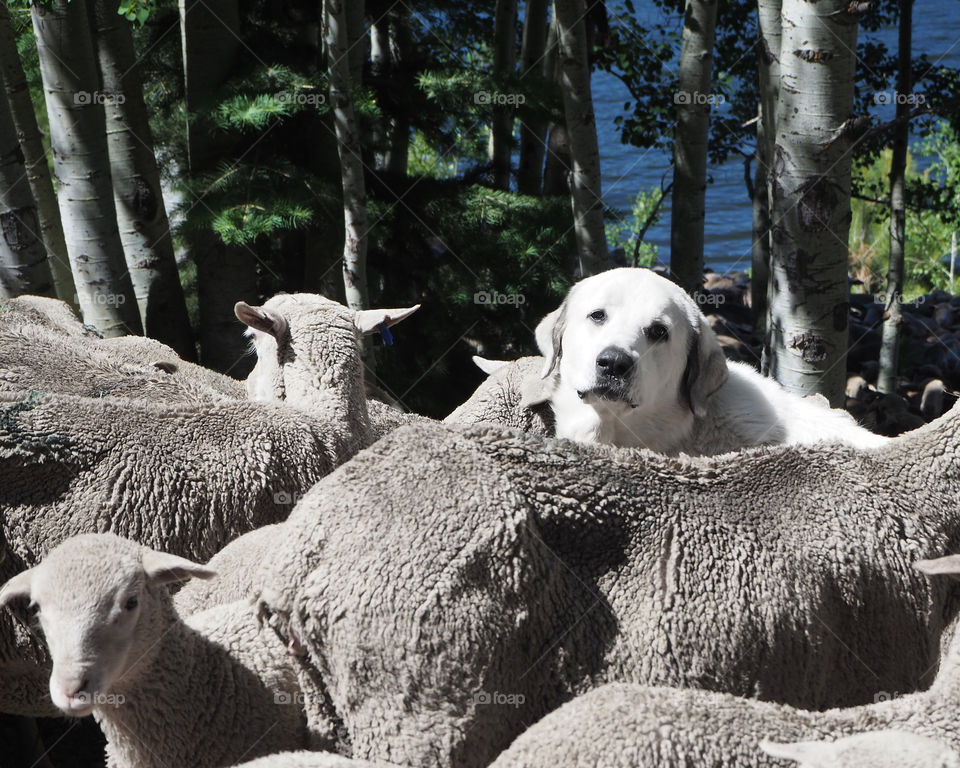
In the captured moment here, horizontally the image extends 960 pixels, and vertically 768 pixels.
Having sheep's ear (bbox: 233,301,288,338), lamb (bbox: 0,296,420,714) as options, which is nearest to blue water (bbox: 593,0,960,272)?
sheep's ear (bbox: 233,301,288,338)

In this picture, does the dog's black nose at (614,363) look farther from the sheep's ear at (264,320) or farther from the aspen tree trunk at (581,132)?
the aspen tree trunk at (581,132)

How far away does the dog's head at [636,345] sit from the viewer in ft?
16.6

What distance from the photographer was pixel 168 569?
150 inches

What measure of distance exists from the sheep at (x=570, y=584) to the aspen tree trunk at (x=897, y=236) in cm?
543

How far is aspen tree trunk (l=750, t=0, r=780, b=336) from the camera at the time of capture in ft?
29.1

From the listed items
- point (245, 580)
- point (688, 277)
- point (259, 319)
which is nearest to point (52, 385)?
point (259, 319)

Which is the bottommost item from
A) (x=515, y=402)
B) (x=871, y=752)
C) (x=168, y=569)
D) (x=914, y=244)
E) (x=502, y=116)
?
(x=914, y=244)

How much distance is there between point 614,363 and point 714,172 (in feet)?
86.7

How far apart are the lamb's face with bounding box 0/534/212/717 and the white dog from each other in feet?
7.09

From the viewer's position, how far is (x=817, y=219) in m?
6.44

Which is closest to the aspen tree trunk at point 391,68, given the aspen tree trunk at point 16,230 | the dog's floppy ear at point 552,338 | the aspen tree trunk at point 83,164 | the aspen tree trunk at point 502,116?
the aspen tree trunk at point 502,116

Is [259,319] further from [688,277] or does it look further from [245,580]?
[688,277]

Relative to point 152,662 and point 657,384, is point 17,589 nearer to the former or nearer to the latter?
point 152,662

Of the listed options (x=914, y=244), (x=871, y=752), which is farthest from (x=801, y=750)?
(x=914, y=244)
